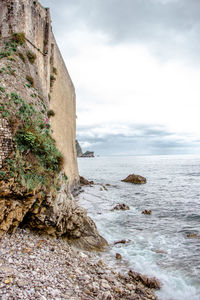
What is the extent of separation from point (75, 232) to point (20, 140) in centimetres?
478

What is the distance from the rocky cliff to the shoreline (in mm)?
623

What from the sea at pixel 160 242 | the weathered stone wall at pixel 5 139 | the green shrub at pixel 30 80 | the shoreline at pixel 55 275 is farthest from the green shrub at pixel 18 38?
the sea at pixel 160 242

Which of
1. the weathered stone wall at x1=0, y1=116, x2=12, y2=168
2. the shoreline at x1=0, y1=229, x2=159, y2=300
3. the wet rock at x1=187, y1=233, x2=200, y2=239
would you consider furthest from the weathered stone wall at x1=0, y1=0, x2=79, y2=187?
the wet rock at x1=187, y1=233, x2=200, y2=239

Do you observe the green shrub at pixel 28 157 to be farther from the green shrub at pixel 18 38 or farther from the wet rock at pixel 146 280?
the green shrub at pixel 18 38

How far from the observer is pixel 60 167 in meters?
8.00

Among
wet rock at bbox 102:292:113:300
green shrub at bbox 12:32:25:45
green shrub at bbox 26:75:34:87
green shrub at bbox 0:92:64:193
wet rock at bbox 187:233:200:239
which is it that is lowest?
wet rock at bbox 187:233:200:239

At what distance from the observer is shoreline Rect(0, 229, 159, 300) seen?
14.1 feet

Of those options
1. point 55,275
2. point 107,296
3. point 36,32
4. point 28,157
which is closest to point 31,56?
point 36,32

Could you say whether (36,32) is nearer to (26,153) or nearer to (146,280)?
(26,153)

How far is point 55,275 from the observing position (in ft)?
16.8

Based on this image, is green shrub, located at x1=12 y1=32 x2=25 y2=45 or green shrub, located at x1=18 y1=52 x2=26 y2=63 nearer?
green shrub, located at x1=18 y1=52 x2=26 y2=63

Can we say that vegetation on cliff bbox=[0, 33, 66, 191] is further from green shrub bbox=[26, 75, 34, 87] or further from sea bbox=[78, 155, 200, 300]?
sea bbox=[78, 155, 200, 300]

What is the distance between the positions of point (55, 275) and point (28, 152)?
4139mm

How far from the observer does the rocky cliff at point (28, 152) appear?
5.99 metres
